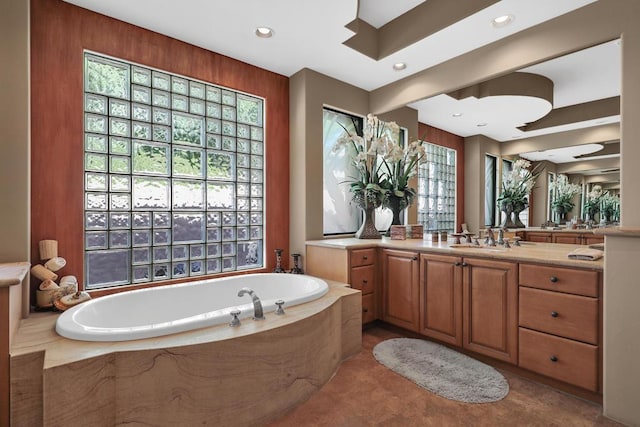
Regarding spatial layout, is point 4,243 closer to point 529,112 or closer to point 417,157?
point 417,157

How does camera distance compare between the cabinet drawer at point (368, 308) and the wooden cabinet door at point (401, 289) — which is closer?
the wooden cabinet door at point (401, 289)

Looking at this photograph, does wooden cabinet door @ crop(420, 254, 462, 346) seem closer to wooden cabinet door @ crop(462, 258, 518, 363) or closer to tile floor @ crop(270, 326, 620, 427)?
wooden cabinet door @ crop(462, 258, 518, 363)

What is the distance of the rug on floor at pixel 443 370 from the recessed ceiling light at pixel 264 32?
2.62m

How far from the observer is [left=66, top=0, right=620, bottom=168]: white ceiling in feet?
6.86

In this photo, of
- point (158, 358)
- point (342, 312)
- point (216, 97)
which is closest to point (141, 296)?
point (158, 358)

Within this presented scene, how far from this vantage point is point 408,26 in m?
2.53

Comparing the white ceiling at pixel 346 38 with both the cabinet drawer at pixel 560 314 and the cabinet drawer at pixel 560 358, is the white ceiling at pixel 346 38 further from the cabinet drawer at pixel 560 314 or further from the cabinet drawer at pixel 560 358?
the cabinet drawer at pixel 560 358

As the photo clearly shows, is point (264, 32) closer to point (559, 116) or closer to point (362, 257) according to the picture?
point (362, 257)

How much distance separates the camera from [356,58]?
2.81 m

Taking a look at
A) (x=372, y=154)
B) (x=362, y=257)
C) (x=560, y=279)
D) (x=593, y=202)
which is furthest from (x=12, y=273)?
(x=593, y=202)

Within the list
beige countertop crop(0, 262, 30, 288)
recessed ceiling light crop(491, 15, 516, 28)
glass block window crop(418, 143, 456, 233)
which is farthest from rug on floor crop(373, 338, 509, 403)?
recessed ceiling light crop(491, 15, 516, 28)

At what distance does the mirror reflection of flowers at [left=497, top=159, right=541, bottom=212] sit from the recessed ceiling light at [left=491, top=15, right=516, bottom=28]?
1498 millimetres

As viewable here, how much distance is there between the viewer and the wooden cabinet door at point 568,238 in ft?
8.80

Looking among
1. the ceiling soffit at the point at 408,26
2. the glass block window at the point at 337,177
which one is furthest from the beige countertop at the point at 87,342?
the ceiling soffit at the point at 408,26
